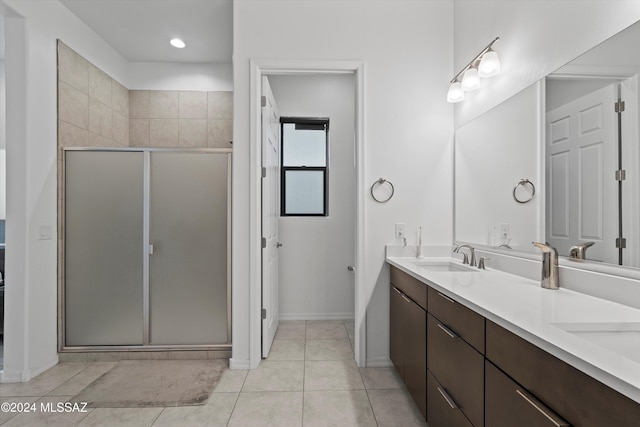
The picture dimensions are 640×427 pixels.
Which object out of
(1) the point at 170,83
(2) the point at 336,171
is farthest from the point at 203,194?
(1) the point at 170,83

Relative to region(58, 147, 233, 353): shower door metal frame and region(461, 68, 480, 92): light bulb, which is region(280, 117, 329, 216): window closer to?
region(58, 147, 233, 353): shower door metal frame

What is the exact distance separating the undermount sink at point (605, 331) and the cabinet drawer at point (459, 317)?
256 mm

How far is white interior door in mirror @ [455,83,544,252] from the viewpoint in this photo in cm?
162

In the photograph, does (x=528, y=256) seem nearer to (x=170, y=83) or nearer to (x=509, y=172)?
(x=509, y=172)

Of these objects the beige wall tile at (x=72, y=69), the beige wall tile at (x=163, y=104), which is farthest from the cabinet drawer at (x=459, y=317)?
the beige wall tile at (x=163, y=104)

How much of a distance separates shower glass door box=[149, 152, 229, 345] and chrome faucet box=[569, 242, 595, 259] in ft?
7.33

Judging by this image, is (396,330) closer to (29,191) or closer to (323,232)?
(323,232)

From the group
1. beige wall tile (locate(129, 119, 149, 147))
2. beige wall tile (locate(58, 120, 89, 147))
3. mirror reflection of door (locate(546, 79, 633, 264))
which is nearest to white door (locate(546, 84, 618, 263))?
mirror reflection of door (locate(546, 79, 633, 264))

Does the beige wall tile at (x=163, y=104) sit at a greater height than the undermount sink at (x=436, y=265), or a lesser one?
greater

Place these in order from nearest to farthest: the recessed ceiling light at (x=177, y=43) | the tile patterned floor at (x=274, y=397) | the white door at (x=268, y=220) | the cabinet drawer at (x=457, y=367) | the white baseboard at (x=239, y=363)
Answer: the cabinet drawer at (x=457, y=367) → the tile patterned floor at (x=274, y=397) → the white baseboard at (x=239, y=363) → the white door at (x=268, y=220) → the recessed ceiling light at (x=177, y=43)

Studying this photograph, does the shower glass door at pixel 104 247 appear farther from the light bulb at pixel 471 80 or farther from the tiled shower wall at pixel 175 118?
the light bulb at pixel 471 80

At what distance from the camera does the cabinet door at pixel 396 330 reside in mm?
2027

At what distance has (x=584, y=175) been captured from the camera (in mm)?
1319

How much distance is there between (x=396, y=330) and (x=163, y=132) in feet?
10.5
